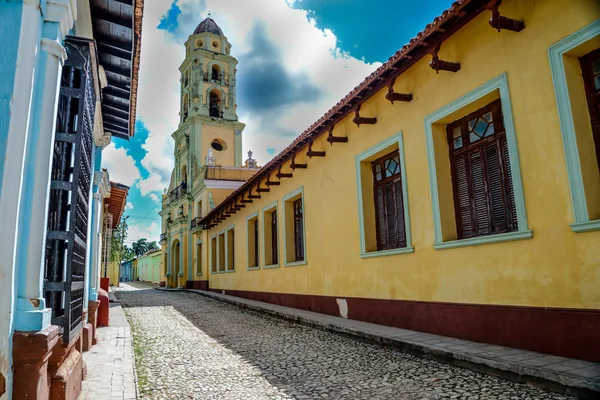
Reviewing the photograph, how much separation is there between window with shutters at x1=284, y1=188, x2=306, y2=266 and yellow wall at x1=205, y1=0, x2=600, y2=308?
2.61 metres

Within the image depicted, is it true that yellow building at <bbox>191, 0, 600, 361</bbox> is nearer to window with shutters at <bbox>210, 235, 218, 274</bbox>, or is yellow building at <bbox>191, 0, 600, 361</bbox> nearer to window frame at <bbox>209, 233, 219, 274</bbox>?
window frame at <bbox>209, 233, 219, 274</bbox>

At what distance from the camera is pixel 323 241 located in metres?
9.58

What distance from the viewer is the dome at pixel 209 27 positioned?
28344 millimetres

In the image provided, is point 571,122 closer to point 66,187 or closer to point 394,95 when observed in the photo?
point 394,95

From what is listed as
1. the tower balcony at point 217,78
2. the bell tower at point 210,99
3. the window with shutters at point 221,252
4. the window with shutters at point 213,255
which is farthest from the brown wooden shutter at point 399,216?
the tower balcony at point 217,78

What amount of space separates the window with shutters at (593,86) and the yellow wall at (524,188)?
1.01ft

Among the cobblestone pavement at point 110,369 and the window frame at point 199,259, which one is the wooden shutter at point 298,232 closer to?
the cobblestone pavement at point 110,369

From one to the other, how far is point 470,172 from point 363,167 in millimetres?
2492

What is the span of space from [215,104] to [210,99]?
1.61 ft

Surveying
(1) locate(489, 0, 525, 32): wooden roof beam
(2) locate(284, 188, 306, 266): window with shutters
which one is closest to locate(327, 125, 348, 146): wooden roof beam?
(2) locate(284, 188, 306, 266): window with shutters

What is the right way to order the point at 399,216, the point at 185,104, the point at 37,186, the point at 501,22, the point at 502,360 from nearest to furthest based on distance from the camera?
the point at 37,186, the point at 502,360, the point at 501,22, the point at 399,216, the point at 185,104

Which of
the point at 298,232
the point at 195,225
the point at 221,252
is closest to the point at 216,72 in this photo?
the point at 195,225

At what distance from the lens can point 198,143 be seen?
25.6 metres

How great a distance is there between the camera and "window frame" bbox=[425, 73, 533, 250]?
4.82m
